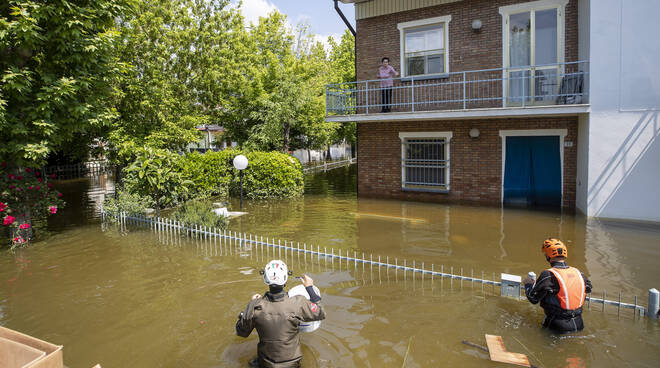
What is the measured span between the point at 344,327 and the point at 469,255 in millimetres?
4041

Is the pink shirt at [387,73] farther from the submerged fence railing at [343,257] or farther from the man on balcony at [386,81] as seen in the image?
the submerged fence railing at [343,257]

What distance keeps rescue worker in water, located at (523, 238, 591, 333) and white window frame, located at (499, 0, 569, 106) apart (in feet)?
29.5

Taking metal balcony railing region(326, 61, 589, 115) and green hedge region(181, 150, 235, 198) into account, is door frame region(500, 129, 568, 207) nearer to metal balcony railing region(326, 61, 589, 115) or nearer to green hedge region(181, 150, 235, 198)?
metal balcony railing region(326, 61, 589, 115)

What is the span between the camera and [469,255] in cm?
892

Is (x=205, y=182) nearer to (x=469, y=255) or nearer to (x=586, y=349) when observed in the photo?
(x=469, y=255)

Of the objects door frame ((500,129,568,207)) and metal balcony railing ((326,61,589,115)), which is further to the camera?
door frame ((500,129,568,207))

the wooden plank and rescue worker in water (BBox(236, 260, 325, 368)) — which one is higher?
rescue worker in water (BBox(236, 260, 325, 368))

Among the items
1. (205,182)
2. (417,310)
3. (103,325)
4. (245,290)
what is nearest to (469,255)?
(417,310)

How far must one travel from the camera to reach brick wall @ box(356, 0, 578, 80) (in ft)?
41.9

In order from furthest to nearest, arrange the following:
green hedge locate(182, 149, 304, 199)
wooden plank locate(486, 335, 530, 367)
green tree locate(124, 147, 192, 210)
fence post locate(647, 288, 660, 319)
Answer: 1. green hedge locate(182, 149, 304, 199)
2. green tree locate(124, 147, 192, 210)
3. fence post locate(647, 288, 660, 319)
4. wooden plank locate(486, 335, 530, 367)

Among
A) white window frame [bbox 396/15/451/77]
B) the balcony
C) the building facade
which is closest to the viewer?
the building facade

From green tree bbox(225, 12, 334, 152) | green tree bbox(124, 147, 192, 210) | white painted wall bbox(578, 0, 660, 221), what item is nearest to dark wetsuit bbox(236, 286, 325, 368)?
green tree bbox(124, 147, 192, 210)

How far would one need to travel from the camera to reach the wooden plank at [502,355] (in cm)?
477

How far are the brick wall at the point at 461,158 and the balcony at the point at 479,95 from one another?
591 mm
